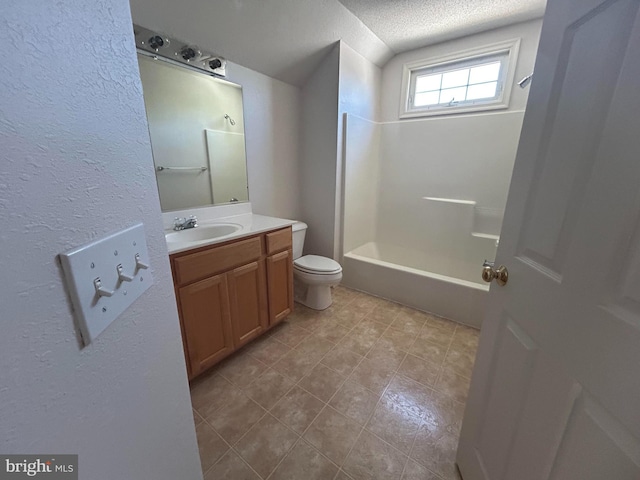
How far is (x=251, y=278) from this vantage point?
1659 mm

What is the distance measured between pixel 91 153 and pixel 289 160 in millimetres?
2259

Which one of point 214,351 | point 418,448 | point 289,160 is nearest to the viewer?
point 418,448

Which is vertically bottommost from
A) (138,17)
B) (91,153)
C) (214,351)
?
(214,351)

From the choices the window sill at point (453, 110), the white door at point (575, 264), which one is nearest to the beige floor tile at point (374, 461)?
the white door at point (575, 264)

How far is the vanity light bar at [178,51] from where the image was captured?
1452mm

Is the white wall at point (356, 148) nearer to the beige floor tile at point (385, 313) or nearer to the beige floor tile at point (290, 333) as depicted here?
the beige floor tile at point (385, 313)

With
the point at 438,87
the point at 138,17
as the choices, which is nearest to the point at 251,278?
the point at 138,17

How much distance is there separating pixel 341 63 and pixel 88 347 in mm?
2471

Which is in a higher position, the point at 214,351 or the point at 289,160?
the point at 289,160

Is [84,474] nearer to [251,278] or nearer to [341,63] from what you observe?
[251,278]

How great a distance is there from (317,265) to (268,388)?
1.00 meters

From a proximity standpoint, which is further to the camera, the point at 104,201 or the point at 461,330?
the point at 461,330

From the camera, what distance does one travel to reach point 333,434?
123 cm

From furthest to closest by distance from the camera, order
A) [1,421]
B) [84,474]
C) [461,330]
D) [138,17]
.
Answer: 1. [461,330]
2. [138,17]
3. [84,474]
4. [1,421]
